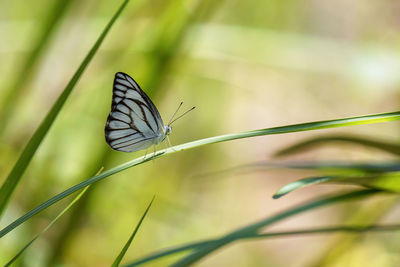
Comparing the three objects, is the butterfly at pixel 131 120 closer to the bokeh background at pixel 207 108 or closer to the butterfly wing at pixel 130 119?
the butterfly wing at pixel 130 119

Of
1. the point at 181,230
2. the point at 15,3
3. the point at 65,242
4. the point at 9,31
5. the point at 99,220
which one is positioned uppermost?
the point at 15,3

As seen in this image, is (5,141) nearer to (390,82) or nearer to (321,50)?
(321,50)

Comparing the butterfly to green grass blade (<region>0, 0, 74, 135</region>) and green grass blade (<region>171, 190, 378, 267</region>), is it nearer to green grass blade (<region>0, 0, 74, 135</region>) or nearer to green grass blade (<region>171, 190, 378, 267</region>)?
green grass blade (<region>0, 0, 74, 135</region>)

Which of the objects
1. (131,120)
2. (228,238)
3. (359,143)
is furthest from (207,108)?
(228,238)

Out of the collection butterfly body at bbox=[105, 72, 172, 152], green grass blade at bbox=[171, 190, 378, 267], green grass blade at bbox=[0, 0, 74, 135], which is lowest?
green grass blade at bbox=[171, 190, 378, 267]

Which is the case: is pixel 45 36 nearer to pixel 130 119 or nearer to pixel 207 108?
pixel 130 119

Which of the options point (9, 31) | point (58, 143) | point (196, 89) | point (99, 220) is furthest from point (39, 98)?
point (196, 89)

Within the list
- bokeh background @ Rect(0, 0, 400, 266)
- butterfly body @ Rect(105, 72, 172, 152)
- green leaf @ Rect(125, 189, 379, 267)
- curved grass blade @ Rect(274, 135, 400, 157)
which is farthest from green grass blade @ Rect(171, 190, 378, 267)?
bokeh background @ Rect(0, 0, 400, 266)
